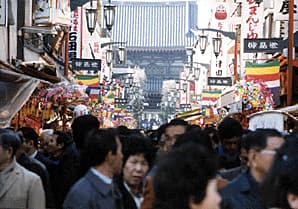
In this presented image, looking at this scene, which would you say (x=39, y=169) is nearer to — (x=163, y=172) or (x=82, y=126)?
(x=82, y=126)

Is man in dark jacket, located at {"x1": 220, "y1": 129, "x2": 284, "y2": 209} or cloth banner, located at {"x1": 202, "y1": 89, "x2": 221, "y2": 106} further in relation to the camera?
cloth banner, located at {"x1": 202, "y1": 89, "x2": 221, "y2": 106}

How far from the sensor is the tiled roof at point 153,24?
135375mm

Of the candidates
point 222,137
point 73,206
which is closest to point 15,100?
point 222,137

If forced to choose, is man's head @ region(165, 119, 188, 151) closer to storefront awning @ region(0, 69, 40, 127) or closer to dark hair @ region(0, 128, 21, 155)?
dark hair @ region(0, 128, 21, 155)

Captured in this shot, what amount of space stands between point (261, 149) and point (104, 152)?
3.46 ft

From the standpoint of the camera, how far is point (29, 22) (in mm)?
23125

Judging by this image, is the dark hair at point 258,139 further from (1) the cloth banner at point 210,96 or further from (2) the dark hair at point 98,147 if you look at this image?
(1) the cloth banner at point 210,96

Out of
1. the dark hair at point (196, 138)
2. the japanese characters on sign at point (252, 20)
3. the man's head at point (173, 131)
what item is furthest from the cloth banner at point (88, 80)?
the dark hair at point (196, 138)

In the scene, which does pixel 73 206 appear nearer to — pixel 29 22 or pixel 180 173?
pixel 180 173

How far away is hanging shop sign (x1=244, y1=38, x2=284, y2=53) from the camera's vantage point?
2143 cm

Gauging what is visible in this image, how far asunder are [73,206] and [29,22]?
18.8 metres

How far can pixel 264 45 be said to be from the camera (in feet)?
71.2

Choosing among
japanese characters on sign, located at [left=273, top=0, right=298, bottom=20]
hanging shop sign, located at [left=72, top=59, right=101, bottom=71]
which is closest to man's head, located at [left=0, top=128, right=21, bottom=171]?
japanese characters on sign, located at [left=273, top=0, right=298, bottom=20]

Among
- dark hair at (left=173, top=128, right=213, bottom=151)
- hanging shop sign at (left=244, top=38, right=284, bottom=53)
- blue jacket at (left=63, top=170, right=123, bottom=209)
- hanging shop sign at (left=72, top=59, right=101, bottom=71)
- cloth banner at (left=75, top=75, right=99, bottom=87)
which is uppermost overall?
hanging shop sign at (left=244, top=38, right=284, bottom=53)
